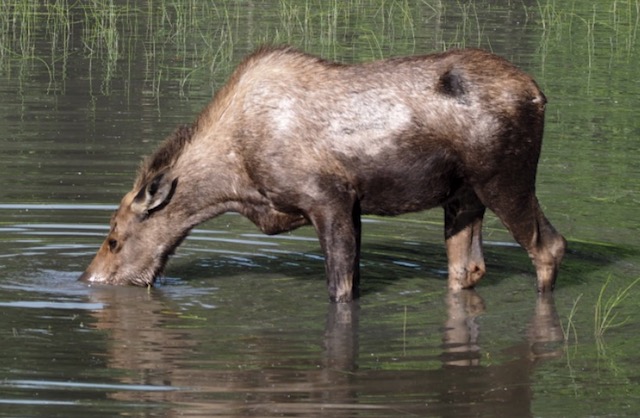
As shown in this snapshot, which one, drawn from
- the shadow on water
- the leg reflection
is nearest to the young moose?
the leg reflection

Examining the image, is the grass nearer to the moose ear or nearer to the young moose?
the young moose

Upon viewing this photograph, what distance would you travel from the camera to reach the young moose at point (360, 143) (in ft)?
31.4

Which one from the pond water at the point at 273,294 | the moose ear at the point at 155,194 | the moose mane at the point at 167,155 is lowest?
the pond water at the point at 273,294

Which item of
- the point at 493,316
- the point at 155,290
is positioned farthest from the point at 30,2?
the point at 493,316

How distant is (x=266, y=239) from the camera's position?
12000 mm

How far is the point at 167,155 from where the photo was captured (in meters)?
10.2

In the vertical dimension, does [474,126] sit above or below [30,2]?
above

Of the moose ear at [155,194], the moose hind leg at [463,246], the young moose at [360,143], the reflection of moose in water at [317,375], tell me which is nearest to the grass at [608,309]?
the reflection of moose in water at [317,375]

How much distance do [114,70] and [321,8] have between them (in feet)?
17.7

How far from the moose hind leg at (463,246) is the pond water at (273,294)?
0.16m

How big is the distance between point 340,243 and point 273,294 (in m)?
0.68

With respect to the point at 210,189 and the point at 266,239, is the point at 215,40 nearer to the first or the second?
the point at 266,239

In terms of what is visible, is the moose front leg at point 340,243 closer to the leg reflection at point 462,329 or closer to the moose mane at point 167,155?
the leg reflection at point 462,329

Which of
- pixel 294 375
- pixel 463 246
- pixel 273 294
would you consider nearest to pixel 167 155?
pixel 273 294
